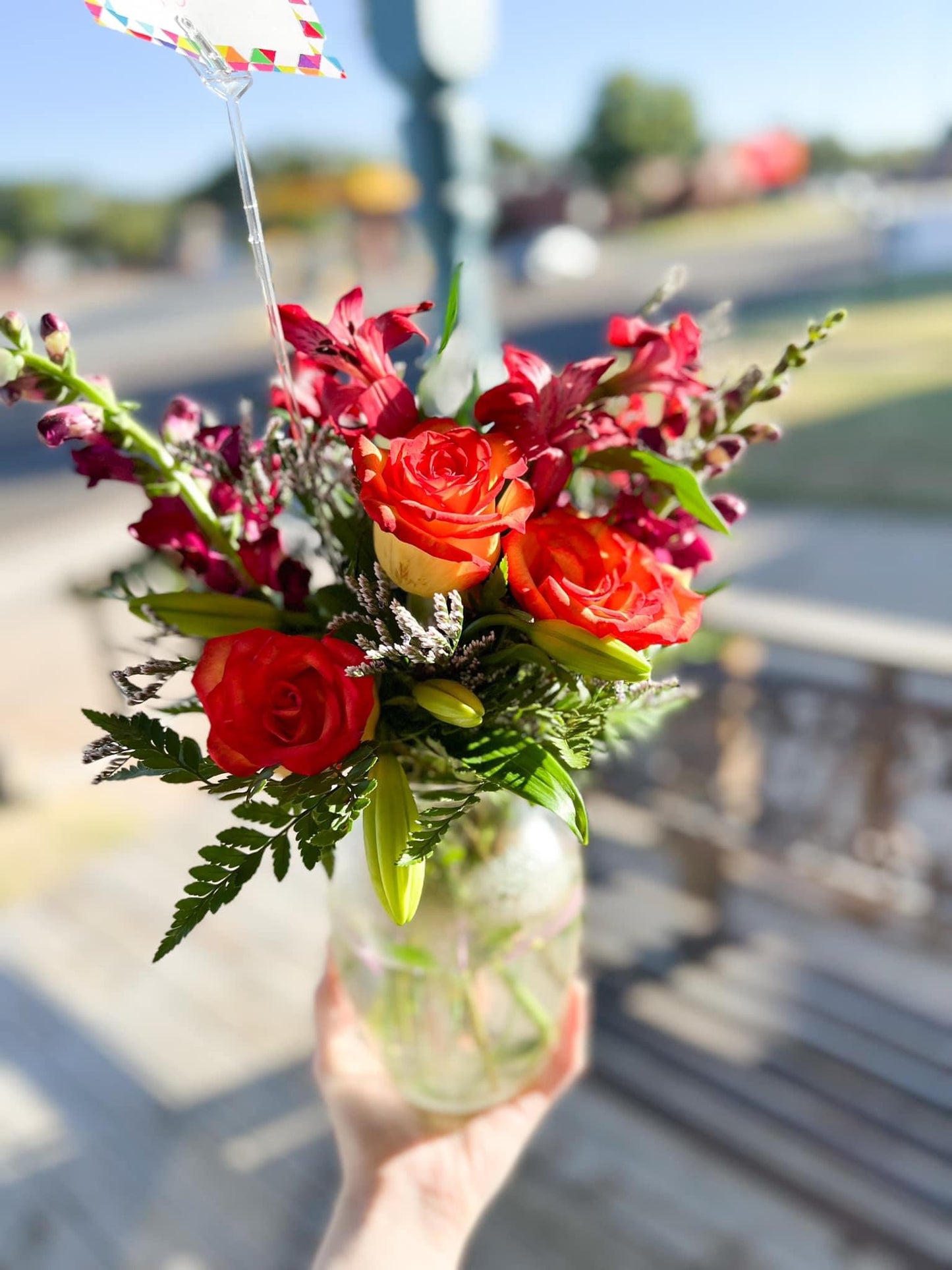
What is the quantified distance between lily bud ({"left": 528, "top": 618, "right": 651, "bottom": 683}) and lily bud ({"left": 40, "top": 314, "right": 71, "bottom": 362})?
383mm

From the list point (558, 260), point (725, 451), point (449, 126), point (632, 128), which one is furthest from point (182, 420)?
point (632, 128)

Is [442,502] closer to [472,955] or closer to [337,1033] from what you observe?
→ [472,955]

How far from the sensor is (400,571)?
0.64 m

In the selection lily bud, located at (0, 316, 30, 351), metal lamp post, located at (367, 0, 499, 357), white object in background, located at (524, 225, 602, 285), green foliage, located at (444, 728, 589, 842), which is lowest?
green foliage, located at (444, 728, 589, 842)

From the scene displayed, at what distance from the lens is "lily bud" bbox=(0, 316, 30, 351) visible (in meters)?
0.62

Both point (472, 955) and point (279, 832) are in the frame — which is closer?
point (279, 832)

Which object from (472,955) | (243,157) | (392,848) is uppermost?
(243,157)

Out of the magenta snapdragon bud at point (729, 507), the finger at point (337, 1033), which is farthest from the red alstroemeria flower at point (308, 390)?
the finger at point (337, 1033)

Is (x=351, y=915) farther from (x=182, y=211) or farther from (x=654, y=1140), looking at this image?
(x=182, y=211)

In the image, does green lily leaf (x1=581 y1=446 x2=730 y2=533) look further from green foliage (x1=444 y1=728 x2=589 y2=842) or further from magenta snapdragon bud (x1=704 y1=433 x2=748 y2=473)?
green foliage (x1=444 y1=728 x2=589 y2=842)

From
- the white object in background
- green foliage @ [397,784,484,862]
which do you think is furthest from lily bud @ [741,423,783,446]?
the white object in background

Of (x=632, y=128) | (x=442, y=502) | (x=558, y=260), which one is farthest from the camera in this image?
(x=632, y=128)

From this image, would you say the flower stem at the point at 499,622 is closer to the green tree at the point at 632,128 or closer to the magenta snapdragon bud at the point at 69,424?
the magenta snapdragon bud at the point at 69,424

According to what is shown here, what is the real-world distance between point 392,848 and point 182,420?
1.29ft
